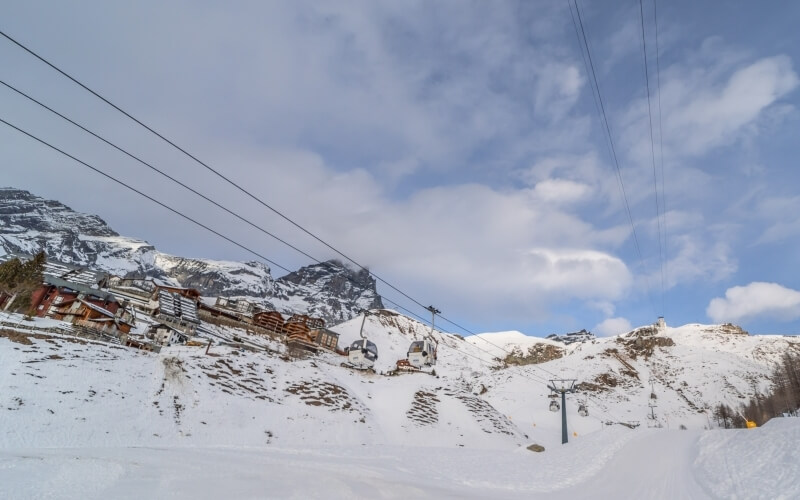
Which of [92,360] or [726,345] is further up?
[726,345]

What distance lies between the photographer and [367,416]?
3381 cm

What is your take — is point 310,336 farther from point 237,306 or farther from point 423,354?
point 423,354

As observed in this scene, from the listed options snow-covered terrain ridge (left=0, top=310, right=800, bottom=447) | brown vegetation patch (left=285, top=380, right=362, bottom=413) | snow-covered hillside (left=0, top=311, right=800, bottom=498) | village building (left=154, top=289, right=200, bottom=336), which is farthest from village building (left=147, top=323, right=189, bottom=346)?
brown vegetation patch (left=285, top=380, right=362, bottom=413)

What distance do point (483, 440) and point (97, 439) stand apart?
30.5 metres

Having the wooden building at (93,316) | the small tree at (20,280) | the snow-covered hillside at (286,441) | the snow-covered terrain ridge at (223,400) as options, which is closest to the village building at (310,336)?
the snow-covered terrain ridge at (223,400)

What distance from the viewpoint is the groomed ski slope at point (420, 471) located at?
9133mm

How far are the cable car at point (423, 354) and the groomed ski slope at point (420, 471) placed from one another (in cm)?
2033

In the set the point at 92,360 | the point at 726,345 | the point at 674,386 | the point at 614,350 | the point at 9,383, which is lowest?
the point at 9,383

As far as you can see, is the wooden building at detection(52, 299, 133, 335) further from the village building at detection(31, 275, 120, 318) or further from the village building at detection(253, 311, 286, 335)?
the village building at detection(253, 311, 286, 335)

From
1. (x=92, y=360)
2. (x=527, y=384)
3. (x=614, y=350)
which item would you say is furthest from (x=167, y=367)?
(x=614, y=350)

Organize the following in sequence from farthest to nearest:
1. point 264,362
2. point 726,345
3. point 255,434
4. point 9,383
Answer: point 726,345 → point 264,362 → point 255,434 → point 9,383

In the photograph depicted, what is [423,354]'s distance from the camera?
4881 cm

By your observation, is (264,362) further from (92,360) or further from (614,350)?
(614,350)

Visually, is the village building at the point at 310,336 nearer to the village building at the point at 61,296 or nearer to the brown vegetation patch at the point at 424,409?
the village building at the point at 61,296
